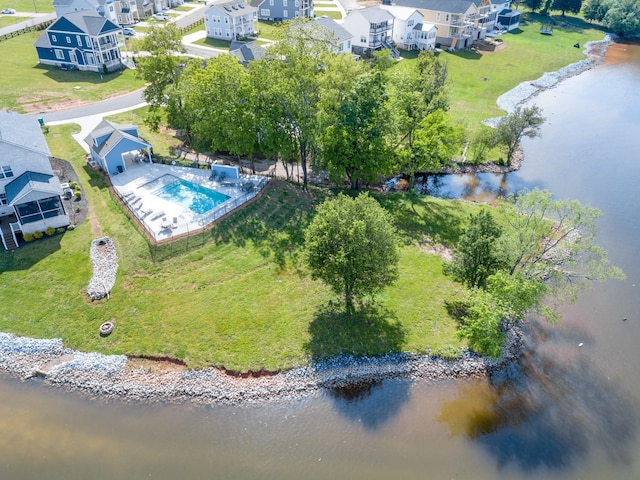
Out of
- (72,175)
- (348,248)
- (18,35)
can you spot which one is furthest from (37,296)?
(18,35)

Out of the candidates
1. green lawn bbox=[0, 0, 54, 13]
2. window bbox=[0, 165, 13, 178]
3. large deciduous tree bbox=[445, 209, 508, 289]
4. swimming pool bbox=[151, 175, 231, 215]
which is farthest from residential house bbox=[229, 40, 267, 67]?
green lawn bbox=[0, 0, 54, 13]

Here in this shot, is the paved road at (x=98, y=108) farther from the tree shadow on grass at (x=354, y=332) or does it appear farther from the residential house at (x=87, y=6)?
the tree shadow on grass at (x=354, y=332)

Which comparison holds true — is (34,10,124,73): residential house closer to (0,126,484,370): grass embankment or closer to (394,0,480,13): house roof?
(0,126,484,370): grass embankment

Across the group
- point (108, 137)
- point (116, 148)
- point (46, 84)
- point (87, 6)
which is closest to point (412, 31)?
point (87, 6)

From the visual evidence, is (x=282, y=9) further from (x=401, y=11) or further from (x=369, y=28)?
(x=369, y=28)

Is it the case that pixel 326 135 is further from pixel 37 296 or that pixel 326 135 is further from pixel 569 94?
pixel 569 94

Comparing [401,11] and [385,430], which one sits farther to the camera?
[401,11]

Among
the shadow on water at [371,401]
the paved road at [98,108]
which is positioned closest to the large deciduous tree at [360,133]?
the shadow on water at [371,401]
